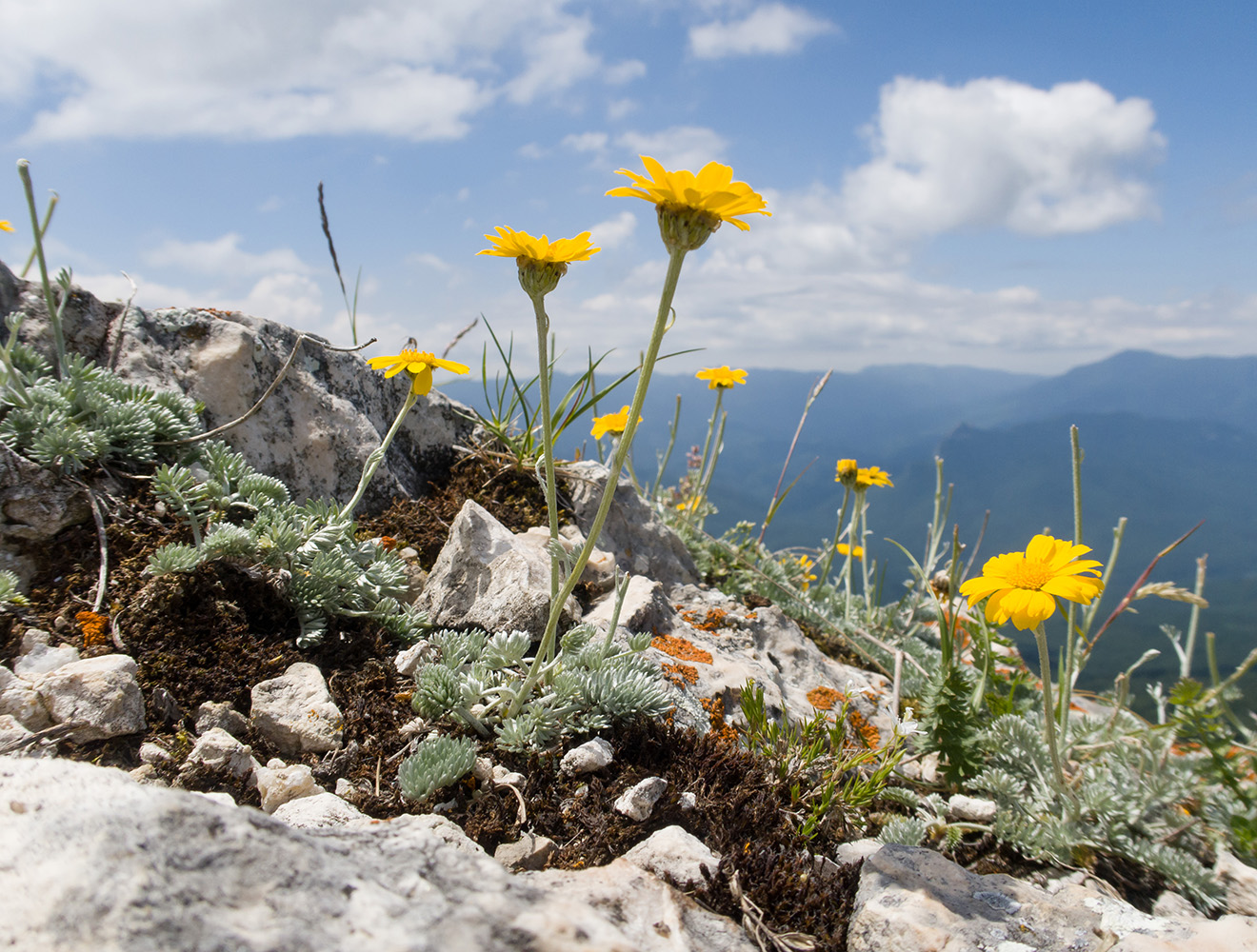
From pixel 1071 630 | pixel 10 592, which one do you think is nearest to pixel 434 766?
pixel 10 592

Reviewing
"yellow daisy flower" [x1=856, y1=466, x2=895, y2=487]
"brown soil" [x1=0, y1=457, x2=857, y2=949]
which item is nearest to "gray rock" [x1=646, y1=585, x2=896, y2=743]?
"brown soil" [x1=0, y1=457, x2=857, y2=949]

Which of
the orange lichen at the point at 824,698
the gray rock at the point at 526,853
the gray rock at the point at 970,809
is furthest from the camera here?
the orange lichen at the point at 824,698

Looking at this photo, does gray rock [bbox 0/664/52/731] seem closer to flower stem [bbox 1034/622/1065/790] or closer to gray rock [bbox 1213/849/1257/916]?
flower stem [bbox 1034/622/1065/790]

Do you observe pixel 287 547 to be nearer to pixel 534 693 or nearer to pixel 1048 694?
pixel 534 693

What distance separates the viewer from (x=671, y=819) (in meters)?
2.60

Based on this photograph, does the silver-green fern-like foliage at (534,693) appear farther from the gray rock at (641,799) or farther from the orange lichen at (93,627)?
the orange lichen at (93,627)

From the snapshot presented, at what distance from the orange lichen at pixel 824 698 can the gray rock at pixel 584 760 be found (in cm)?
176

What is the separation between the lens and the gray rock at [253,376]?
4.15 m

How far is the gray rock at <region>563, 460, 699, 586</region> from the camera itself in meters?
5.02

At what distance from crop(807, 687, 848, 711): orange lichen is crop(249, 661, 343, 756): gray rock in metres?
2.64

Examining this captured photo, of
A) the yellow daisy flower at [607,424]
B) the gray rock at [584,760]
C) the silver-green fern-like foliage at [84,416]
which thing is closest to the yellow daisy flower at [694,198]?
the gray rock at [584,760]

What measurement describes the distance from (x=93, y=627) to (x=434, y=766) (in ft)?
5.93

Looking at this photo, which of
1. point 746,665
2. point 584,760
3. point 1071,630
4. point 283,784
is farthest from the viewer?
point 746,665

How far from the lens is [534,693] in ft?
9.98
